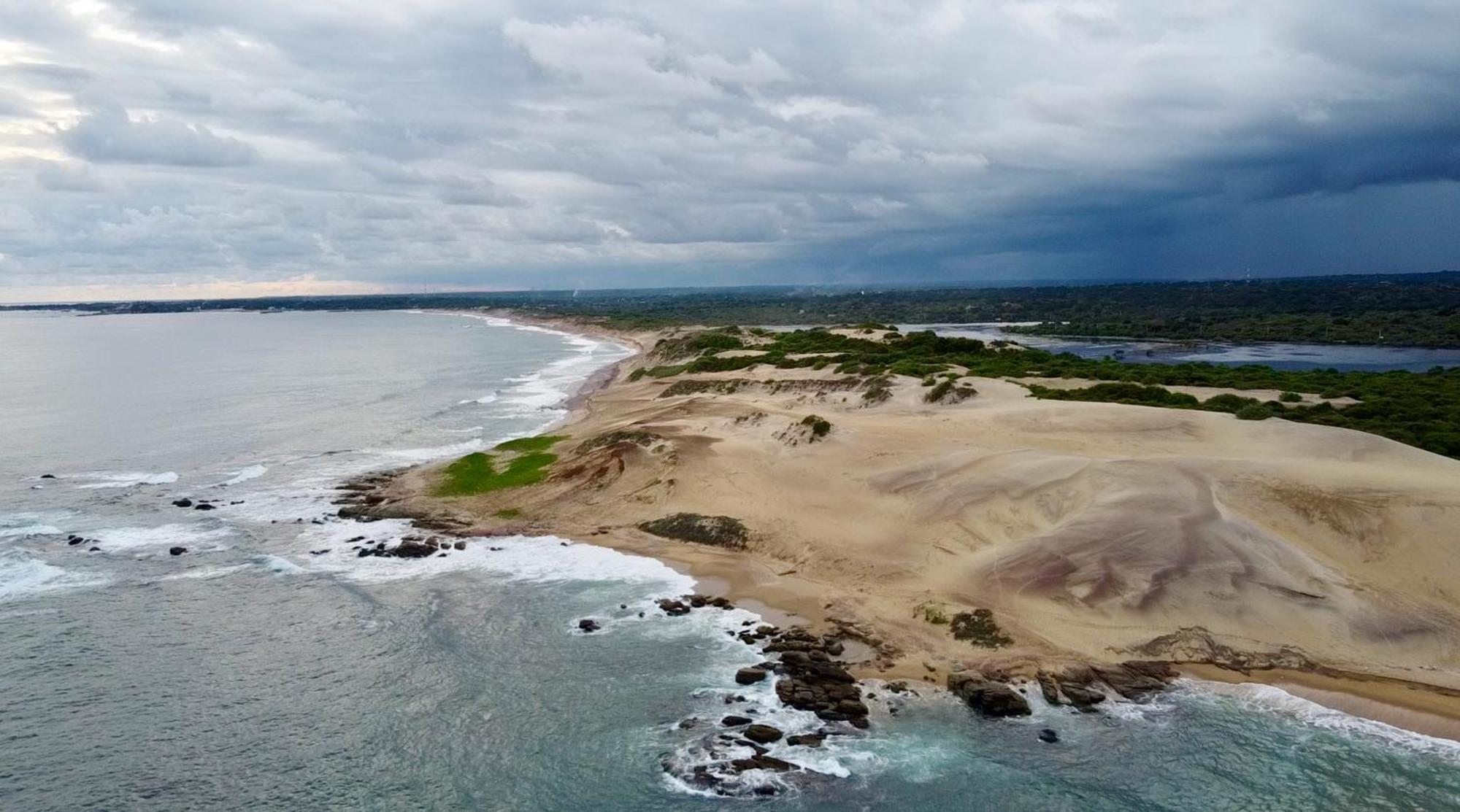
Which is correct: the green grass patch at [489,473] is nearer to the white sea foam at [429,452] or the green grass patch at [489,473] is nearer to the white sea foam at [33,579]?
the white sea foam at [429,452]

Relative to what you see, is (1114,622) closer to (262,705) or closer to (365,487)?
(262,705)

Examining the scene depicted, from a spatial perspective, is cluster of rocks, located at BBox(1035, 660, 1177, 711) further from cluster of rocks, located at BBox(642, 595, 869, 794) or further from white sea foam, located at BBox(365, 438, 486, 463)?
white sea foam, located at BBox(365, 438, 486, 463)

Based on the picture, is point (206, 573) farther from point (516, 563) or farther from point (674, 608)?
point (674, 608)

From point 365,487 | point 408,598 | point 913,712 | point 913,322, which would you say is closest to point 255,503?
point 365,487

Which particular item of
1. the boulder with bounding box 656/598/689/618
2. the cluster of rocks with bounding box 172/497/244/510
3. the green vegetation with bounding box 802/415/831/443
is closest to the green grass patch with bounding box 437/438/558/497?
the cluster of rocks with bounding box 172/497/244/510

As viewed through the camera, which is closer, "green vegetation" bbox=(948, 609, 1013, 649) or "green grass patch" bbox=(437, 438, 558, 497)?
"green vegetation" bbox=(948, 609, 1013, 649)

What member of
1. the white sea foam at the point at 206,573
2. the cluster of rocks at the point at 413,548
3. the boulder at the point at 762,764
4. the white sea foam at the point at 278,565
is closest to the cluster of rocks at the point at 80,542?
the white sea foam at the point at 206,573
